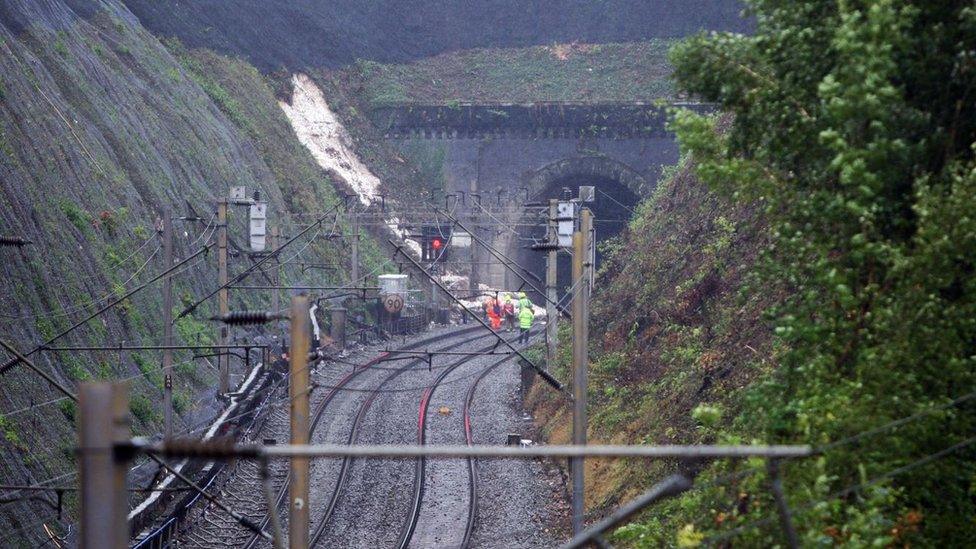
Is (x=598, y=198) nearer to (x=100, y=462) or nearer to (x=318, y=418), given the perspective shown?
(x=318, y=418)

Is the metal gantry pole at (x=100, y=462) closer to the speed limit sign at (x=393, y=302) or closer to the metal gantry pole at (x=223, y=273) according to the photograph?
the metal gantry pole at (x=223, y=273)

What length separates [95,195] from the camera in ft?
86.2

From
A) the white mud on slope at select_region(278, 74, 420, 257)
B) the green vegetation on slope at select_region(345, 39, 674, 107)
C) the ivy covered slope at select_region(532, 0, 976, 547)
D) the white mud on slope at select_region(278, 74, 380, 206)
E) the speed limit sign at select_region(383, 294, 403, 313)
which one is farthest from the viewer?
the green vegetation on slope at select_region(345, 39, 674, 107)

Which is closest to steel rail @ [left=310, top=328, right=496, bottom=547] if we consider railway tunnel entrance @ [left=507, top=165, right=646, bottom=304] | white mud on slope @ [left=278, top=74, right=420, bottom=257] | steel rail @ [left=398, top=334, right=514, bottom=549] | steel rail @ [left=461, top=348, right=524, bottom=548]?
steel rail @ [left=398, top=334, right=514, bottom=549]

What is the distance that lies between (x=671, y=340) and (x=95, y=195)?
14.9 m

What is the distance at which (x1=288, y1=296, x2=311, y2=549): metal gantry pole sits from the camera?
10.6m

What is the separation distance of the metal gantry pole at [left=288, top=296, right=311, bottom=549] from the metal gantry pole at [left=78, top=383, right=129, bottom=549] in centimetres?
559

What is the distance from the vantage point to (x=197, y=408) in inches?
934

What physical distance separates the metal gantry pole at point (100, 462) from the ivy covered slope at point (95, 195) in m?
10.7

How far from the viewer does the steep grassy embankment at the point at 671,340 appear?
53.2 feet

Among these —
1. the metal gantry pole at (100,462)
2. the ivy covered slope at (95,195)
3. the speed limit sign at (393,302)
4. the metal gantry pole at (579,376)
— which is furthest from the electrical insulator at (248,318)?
the speed limit sign at (393,302)

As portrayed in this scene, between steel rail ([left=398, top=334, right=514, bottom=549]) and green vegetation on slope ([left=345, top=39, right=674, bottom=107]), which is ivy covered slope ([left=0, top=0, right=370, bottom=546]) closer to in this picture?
steel rail ([left=398, top=334, right=514, bottom=549])

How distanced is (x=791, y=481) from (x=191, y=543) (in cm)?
1029

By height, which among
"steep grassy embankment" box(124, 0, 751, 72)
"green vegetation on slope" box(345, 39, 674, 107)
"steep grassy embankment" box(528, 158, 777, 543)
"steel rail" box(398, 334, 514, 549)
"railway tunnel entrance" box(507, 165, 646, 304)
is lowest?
"steel rail" box(398, 334, 514, 549)
